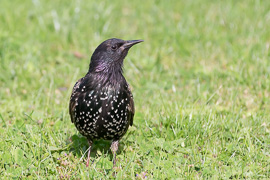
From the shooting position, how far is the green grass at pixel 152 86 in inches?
161

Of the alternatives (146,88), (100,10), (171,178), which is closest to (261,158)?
(171,178)

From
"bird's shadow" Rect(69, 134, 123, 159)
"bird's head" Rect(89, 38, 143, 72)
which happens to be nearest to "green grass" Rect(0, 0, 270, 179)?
"bird's shadow" Rect(69, 134, 123, 159)

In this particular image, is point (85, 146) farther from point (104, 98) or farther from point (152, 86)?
point (152, 86)

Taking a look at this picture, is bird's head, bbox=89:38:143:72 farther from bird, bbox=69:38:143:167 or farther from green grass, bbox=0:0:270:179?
green grass, bbox=0:0:270:179

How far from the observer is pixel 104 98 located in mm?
4082

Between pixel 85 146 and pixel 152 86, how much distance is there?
66.6 inches

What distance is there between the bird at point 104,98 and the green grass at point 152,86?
0.31m

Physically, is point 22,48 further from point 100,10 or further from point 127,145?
point 127,145

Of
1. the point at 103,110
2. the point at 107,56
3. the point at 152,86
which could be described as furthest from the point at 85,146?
the point at 152,86

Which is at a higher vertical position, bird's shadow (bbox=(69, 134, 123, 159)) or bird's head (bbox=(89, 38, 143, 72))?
bird's head (bbox=(89, 38, 143, 72))

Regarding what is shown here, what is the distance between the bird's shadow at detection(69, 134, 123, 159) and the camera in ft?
15.0

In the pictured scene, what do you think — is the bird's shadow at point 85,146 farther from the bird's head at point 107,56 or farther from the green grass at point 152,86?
the bird's head at point 107,56

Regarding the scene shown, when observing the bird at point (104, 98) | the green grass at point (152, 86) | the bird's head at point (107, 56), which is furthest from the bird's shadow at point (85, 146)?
the bird's head at point (107, 56)

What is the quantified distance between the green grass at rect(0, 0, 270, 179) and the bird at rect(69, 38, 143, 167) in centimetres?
31
